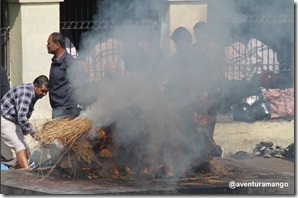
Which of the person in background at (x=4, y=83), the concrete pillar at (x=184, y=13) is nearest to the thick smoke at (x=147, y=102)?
the person in background at (x=4, y=83)

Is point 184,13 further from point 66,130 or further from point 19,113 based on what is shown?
point 66,130

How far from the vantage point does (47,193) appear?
37.1 feet

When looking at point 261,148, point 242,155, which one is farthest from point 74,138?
point 261,148

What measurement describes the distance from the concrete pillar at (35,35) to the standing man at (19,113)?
165 cm

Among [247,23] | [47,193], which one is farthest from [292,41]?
[47,193]

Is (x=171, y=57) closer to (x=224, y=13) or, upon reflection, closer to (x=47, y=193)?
(x=224, y=13)

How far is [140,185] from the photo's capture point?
1156 centimetres

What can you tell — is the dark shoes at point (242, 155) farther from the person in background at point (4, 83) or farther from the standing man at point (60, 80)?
the person in background at point (4, 83)

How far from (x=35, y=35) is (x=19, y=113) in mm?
2262

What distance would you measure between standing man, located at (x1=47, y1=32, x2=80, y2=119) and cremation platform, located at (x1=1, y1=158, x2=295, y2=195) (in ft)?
3.90

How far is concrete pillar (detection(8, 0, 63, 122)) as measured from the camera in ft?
48.6

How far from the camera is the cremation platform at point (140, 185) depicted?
11375 millimetres

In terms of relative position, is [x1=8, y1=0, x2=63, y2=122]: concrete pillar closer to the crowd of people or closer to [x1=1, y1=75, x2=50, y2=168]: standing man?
the crowd of people

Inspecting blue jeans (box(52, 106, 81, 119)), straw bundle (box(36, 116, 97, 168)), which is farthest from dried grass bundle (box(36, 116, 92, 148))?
blue jeans (box(52, 106, 81, 119))
